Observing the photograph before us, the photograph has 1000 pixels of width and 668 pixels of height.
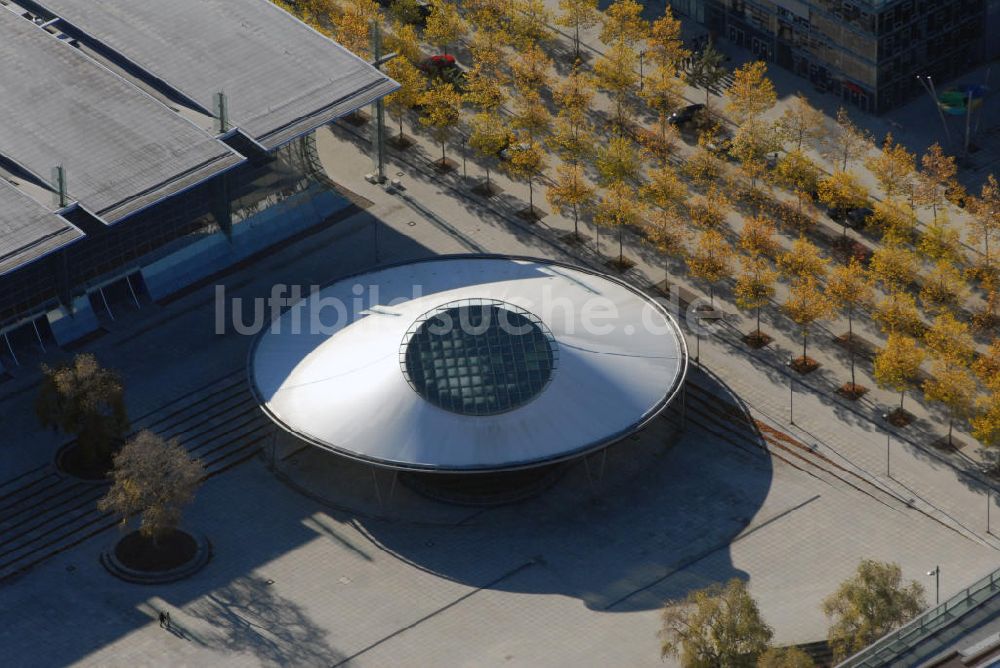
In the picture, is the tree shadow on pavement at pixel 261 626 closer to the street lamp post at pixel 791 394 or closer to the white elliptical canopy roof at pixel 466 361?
the white elliptical canopy roof at pixel 466 361

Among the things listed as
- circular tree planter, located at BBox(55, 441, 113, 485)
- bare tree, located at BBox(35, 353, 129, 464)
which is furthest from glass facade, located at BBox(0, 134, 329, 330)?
circular tree planter, located at BBox(55, 441, 113, 485)

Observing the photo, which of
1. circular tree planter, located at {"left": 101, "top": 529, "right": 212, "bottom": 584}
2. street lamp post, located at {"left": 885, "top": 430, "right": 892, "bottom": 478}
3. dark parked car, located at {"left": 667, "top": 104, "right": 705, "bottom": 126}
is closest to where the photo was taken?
circular tree planter, located at {"left": 101, "top": 529, "right": 212, "bottom": 584}

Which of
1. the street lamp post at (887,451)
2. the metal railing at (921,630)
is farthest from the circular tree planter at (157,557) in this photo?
the metal railing at (921,630)

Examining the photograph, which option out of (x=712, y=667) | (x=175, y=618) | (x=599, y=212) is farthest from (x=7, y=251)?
(x=712, y=667)

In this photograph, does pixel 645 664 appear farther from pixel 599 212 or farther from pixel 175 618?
pixel 599 212

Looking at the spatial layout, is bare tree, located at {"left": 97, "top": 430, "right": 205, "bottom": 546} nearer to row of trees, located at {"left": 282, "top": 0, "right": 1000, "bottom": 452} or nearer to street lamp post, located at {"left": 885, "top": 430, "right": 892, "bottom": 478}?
row of trees, located at {"left": 282, "top": 0, "right": 1000, "bottom": 452}

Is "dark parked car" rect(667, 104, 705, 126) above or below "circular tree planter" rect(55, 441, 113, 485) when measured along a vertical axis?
above

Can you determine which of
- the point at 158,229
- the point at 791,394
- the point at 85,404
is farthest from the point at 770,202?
the point at 85,404
